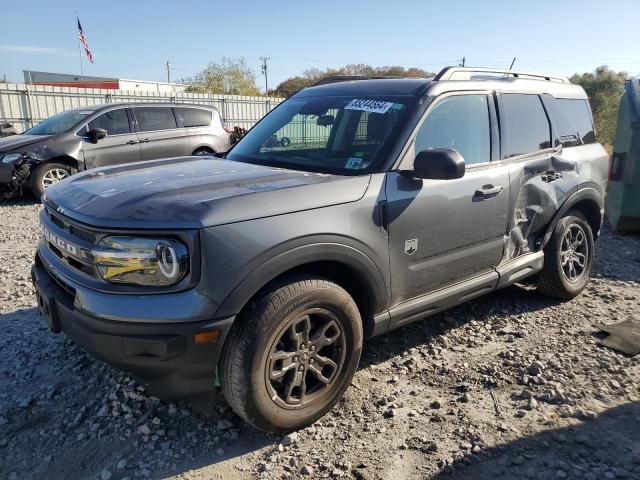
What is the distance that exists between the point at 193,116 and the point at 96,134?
2.03m

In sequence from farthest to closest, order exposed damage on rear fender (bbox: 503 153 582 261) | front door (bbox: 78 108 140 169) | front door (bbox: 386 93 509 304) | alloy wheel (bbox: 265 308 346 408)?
front door (bbox: 78 108 140 169) → exposed damage on rear fender (bbox: 503 153 582 261) → front door (bbox: 386 93 509 304) → alloy wheel (bbox: 265 308 346 408)

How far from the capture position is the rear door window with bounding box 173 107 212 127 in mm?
10000

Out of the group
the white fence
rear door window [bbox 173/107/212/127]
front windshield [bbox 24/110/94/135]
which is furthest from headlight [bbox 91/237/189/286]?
the white fence

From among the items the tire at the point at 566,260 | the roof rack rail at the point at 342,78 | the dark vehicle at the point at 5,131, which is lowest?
the tire at the point at 566,260

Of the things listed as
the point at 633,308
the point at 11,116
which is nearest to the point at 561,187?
the point at 633,308

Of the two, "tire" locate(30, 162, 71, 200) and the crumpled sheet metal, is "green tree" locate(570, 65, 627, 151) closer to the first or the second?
the crumpled sheet metal

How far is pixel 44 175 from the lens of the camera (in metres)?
8.51

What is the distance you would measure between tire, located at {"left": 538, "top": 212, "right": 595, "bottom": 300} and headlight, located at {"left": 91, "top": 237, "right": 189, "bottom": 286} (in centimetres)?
326

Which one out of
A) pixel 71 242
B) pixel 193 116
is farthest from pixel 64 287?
pixel 193 116

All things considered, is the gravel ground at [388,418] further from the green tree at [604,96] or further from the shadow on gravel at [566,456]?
the green tree at [604,96]

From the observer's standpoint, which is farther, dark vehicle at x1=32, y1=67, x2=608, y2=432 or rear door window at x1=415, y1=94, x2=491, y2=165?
rear door window at x1=415, y1=94, x2=491, y2=165

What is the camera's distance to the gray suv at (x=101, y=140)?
844 cm

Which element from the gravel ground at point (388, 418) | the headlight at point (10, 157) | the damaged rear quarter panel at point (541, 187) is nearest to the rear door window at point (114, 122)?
the headlight at point (10, 157)

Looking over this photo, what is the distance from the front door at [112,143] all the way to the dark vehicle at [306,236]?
595cm
